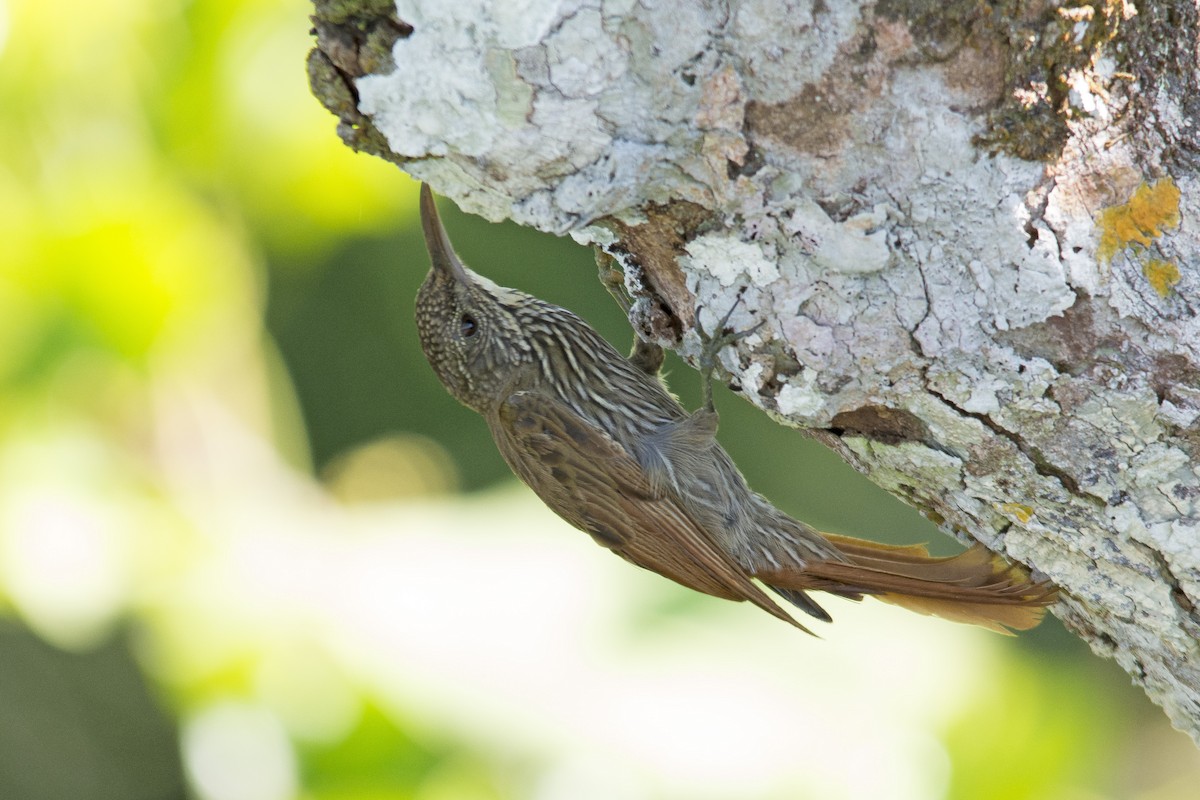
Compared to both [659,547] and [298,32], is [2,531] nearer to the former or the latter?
[298,32]

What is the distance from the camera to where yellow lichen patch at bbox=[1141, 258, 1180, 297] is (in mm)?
1454

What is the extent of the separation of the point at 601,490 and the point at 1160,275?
125cm

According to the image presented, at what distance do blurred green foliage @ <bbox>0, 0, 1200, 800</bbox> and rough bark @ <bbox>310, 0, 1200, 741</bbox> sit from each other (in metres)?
2.12

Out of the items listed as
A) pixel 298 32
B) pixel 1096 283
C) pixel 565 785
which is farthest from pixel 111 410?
pixel 1096 283

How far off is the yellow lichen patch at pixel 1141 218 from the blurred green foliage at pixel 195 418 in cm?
237

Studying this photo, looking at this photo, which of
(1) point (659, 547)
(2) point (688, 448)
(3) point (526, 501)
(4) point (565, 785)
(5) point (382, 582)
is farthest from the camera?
(3) point (526, 501)

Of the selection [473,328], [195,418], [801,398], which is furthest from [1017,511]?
[195,418]

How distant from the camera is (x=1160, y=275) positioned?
1.46 meters

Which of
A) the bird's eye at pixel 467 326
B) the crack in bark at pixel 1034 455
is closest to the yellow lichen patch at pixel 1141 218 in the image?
the crack in bark at pixel 1034 455

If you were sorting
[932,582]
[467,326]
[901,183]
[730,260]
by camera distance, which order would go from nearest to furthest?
[901,183], [730,260], [932,582], [467,326]

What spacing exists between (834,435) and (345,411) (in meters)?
4.54

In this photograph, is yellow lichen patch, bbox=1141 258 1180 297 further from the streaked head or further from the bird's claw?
the streaked head

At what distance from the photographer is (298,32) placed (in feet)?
12.3

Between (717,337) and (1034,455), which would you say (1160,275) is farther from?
(717,337)
